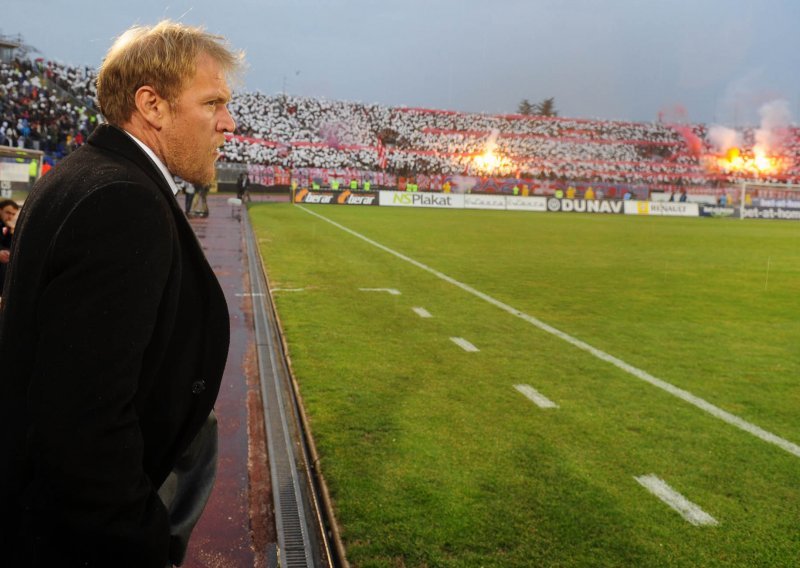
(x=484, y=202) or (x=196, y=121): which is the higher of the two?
(x=484, y=202)

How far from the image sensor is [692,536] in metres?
3.55

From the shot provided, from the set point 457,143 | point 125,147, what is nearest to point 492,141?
point 457,143

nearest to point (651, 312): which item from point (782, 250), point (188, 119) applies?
point (188, 119)

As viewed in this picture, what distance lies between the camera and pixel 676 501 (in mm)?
3938

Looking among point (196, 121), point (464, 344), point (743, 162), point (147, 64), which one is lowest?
point (464, 344)

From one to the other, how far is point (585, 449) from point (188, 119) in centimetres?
366

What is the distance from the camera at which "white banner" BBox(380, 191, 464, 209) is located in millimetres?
42500

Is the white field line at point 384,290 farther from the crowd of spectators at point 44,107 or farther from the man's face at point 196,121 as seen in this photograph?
the crowd of spectators at point 44,107

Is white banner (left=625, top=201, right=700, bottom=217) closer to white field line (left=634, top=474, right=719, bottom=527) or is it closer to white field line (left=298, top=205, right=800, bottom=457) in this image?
white field line (left=298, top=205, right=800, bottom=457)

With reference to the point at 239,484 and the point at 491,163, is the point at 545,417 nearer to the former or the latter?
the point at 239,484

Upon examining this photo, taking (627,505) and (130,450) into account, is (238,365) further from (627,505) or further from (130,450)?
(130,450)

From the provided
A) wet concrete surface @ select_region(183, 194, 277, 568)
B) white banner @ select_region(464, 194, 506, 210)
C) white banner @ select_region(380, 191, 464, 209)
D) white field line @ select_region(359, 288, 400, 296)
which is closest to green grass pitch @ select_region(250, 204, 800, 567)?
white field line @ select_region(359, 288, 400, 296)

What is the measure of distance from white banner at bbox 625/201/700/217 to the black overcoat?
4553 cm

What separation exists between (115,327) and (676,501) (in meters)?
3.46
